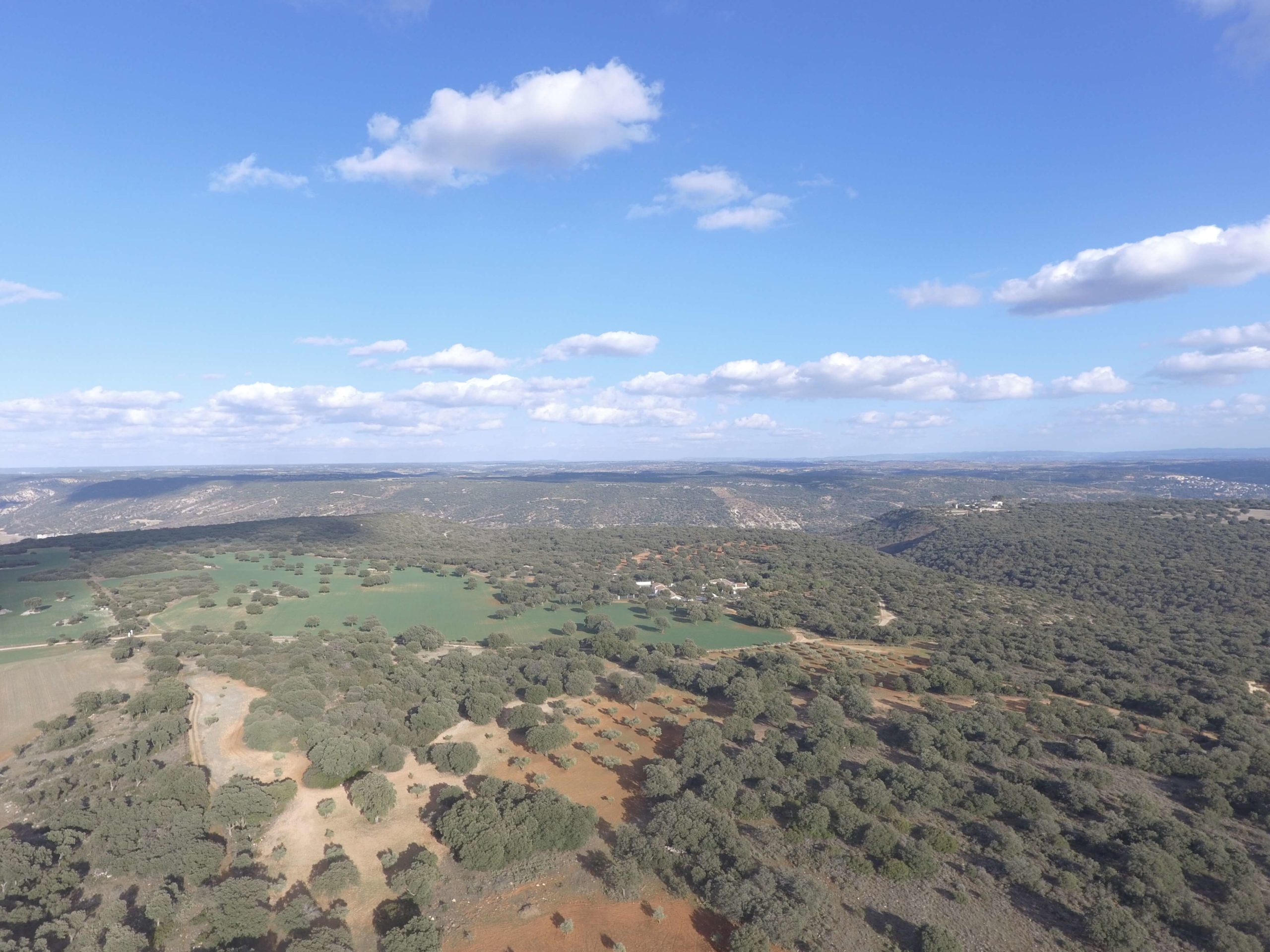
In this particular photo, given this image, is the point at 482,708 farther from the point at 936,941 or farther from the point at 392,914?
the point at 936,941

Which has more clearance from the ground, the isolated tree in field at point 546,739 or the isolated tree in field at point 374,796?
the isolated tree in field at point 374,796

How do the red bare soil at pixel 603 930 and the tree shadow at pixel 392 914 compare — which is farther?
the tree shadow at pixel 392 914

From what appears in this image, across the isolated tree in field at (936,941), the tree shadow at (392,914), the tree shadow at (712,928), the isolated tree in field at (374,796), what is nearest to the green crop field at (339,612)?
the isolated tree in field at (374,796)

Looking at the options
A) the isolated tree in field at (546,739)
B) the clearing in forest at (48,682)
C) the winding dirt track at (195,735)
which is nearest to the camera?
the winding dirt track at (195,735)

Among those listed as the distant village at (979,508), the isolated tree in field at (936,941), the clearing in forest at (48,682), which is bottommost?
the isolated tree in field at (936,941)

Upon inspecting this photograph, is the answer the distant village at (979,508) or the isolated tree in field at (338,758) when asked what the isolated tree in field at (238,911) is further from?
the distant village at (979,508)

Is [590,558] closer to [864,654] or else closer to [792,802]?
[864,654]
